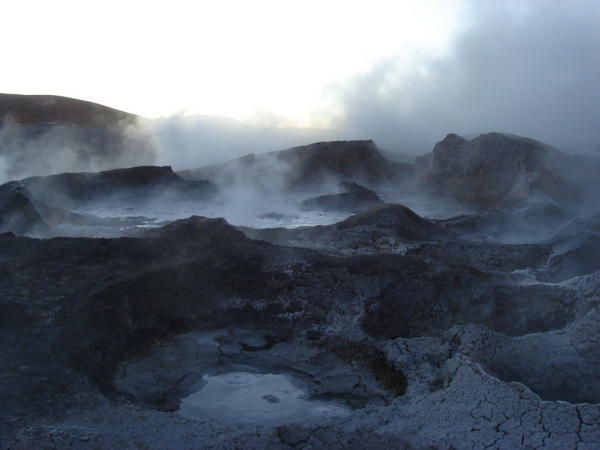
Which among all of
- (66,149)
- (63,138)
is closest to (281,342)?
(66,149)

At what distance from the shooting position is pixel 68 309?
6.32 metres

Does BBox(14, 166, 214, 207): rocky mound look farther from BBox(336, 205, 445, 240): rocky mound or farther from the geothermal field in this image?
BBox(336, 205, 445, 240): rocky mound

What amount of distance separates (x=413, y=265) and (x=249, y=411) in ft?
10.6

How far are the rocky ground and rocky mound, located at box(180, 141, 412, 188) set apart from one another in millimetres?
10981

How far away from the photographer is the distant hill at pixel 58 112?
94.2 feet

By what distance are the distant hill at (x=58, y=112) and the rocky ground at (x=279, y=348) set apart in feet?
71.7

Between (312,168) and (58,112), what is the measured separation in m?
14.4

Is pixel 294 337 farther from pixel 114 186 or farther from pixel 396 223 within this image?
pixel 114 186

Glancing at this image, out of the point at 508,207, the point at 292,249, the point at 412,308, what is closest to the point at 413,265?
the point at 412,308

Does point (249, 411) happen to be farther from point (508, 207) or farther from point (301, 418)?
point (508, 207)

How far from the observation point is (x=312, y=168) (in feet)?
75.8

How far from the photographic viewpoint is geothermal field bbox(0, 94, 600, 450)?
4.32m

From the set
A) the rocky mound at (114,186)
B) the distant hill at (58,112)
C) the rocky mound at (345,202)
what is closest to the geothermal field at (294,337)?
the rocky mound at (114,186)

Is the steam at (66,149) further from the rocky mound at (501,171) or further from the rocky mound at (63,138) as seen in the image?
the rocky mound at (501,171)
